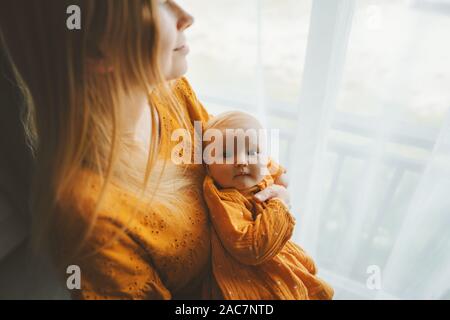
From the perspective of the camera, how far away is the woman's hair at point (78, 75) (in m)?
0.48

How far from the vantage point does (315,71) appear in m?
0.81

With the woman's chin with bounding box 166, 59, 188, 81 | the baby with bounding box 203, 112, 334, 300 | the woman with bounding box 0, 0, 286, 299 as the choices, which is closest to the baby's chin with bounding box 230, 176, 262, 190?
the baby with bounding box 203, 112, 334, 300

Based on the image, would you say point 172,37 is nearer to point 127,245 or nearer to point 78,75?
point 78,75

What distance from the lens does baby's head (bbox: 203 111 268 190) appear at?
2.08ft

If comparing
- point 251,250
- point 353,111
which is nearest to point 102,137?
point 251,250

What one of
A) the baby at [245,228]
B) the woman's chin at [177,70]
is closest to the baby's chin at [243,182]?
the baby at [245,228]

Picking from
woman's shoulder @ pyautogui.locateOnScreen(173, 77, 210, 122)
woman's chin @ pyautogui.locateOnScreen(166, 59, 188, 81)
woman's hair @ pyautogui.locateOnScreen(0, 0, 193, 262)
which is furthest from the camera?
woman's shoulder @ pyautogui.locateOnScreen(173, 77, 210, 122)

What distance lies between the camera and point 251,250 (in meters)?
0.58

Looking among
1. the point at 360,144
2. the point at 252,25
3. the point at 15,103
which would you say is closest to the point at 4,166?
the point at 15,103

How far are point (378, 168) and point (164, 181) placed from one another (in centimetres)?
63

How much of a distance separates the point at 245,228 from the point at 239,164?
12 cm

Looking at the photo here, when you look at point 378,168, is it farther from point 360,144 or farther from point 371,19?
point 371,19

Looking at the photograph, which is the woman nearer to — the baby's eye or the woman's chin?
the woman's chin
